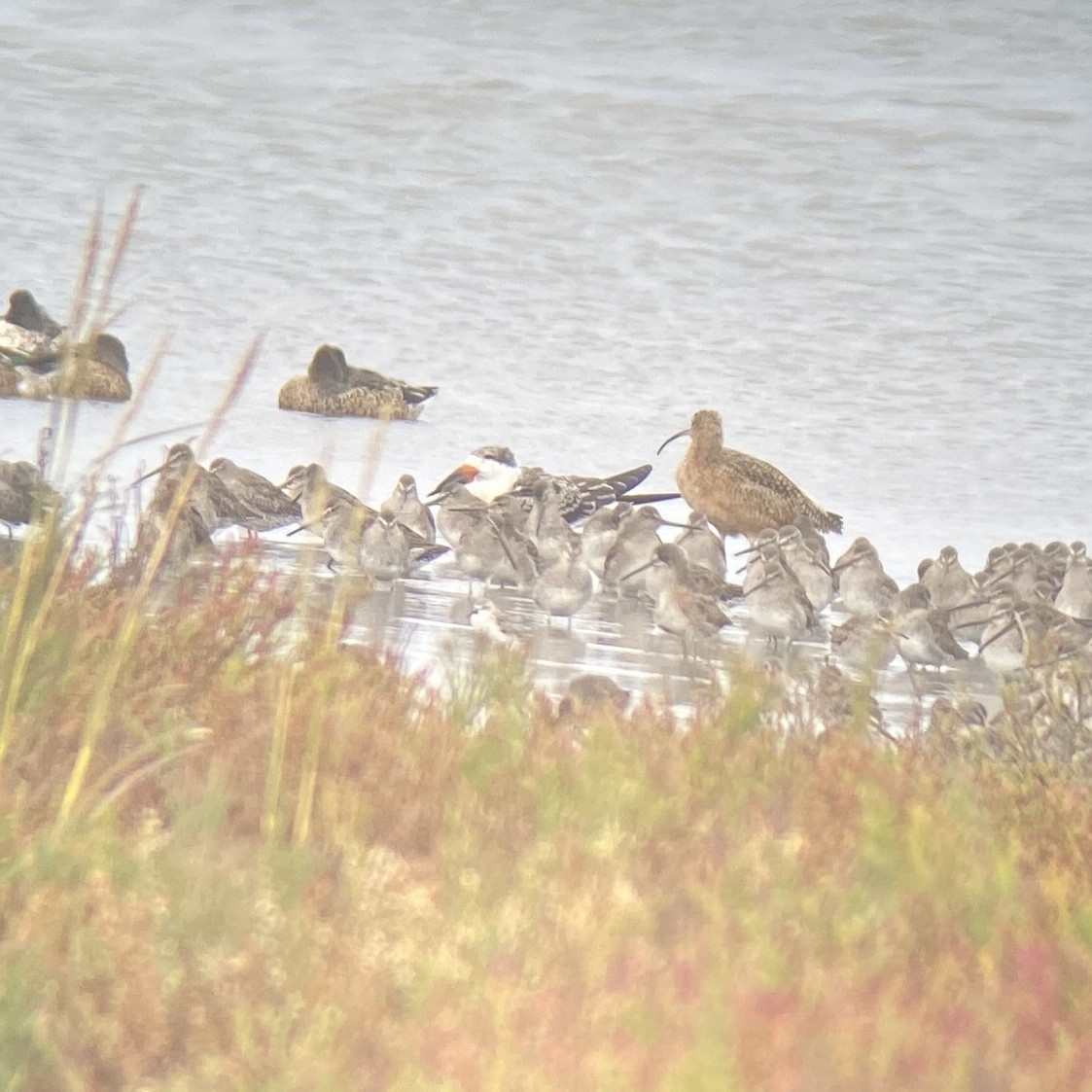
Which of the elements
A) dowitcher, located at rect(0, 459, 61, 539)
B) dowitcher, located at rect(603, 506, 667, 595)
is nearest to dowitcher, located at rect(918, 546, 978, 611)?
dowitcher, located at rect(603, 506, 667, 595)

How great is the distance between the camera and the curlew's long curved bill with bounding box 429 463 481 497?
12.3 metres

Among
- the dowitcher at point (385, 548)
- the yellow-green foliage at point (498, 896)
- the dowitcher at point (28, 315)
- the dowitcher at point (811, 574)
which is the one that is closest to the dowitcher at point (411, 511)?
the dowitcher at point (385, 548)

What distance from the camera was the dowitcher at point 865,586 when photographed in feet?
33.5

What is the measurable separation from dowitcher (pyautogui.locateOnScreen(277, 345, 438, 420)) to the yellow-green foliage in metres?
12.0

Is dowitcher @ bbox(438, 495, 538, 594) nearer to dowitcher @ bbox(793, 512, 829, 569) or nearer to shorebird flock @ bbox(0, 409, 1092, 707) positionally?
shorebird flock @ bbox(0, 409, 1092, 707)

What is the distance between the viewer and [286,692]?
15.0 feet

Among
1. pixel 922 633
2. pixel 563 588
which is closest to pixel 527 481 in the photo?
pixel 563 588

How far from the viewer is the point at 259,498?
1108 centimetres

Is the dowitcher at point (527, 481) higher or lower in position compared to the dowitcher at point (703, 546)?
higher

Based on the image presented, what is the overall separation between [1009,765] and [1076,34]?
82.1ft

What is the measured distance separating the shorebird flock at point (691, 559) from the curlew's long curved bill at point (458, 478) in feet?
0.07

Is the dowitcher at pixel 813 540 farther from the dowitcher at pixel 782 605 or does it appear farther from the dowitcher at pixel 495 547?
the dowitcher at pixel 495 547

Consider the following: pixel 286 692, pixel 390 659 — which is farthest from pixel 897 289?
pixel 286 692

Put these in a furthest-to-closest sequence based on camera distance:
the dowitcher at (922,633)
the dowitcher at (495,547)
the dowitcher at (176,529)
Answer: the dowitcher at (495,547)
the dowitcher at (922,633)
the dowitcher at (176,529)
